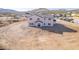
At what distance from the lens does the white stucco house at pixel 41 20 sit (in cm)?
187

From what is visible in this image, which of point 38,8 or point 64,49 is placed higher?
point 38,8

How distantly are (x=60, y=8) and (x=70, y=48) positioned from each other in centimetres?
42

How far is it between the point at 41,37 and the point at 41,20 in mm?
172

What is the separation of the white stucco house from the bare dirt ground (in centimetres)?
4

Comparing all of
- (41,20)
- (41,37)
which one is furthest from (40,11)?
(41,37)

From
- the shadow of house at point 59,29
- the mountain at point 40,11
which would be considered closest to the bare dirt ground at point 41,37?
the shadow of house at point 59,29

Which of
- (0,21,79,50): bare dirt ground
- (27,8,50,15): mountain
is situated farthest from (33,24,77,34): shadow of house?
(27,8,50,15): mountain

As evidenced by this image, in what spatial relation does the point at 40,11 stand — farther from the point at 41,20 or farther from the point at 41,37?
the point at 41,37

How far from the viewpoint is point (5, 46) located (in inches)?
73.9

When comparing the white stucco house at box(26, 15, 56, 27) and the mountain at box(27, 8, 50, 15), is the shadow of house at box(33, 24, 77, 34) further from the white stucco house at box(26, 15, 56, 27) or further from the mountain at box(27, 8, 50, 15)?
the mountain at box(27, 8, 50, 15)

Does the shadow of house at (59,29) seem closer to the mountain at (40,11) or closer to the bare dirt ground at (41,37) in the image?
the bare dirt ground at (41,37)

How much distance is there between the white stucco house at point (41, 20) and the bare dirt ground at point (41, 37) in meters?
0.04
